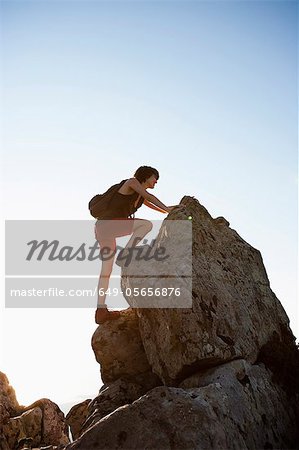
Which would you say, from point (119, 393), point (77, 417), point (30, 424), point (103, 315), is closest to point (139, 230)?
point (103, 315)

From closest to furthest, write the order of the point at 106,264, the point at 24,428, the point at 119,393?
the point at 119,393 → the point at 106,264 → the point at 24,428

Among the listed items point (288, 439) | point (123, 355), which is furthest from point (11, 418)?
point (288, 439)

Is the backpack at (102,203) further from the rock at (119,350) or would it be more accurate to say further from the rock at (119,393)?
the rock at (119,393)

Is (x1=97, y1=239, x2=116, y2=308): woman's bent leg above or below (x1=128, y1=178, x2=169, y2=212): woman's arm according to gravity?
below

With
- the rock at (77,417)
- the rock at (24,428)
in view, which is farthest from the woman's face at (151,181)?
the rock at (24,428)

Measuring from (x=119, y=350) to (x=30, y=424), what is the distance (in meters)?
10.0

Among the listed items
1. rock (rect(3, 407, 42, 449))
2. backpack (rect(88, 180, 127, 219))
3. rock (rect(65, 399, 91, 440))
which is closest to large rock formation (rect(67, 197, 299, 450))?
backpack (rect(88, 180, 127, 219))

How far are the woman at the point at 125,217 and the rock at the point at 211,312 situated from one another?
0.74 m

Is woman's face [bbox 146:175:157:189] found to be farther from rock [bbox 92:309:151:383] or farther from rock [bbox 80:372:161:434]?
rock [bbox 80:372:161:434]

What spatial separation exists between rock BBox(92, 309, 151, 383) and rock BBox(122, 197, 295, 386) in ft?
2.90

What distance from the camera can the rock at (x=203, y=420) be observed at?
782cm

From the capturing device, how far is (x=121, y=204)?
13.3m

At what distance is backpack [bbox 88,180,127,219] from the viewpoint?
43.4 feet

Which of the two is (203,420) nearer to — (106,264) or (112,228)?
(106,264)
